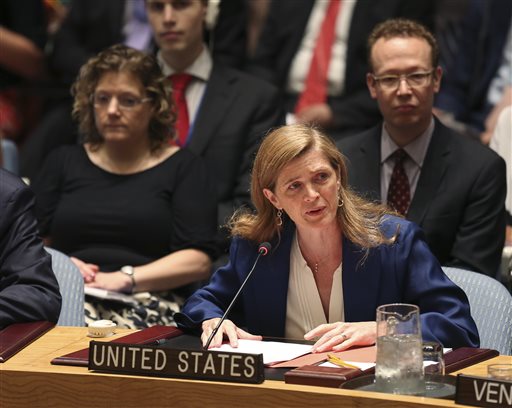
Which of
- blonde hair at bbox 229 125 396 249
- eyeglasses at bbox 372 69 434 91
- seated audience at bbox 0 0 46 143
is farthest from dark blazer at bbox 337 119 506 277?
seated audience at bbox 0 0 46 143

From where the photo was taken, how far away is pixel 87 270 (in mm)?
4023

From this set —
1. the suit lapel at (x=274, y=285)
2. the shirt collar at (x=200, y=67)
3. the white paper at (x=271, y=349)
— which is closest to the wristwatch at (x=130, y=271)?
the suit lapel at (x=274, y=285)

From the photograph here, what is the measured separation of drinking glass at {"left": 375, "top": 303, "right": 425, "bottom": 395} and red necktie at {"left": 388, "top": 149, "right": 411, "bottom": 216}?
1.56 metres

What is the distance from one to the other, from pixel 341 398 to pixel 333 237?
36.2 inches

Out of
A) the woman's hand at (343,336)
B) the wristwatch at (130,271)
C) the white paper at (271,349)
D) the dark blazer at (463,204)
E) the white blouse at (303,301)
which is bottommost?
the white paper at (271,349)

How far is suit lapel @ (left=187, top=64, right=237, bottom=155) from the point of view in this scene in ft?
15.2

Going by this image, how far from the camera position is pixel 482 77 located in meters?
5.20

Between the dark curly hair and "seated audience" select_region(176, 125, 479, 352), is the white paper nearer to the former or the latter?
"seated audience" select_region(176, 125, 479, 352)

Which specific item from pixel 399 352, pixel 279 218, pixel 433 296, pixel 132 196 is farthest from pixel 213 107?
pixel 399 352

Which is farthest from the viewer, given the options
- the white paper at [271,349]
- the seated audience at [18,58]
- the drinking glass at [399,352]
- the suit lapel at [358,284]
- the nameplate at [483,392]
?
the seated audience at [18,58]

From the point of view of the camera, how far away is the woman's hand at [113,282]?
401cm

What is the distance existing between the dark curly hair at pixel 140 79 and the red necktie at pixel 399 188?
0.87 m

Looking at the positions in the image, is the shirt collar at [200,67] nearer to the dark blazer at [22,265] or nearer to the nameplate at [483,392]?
the dark blazer at [22,265]

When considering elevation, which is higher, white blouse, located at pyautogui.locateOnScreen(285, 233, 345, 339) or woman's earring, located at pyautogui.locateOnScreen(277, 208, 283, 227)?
woman's earring, located at pyautogui.locateOnScreen(277, 208, 283, 227)
